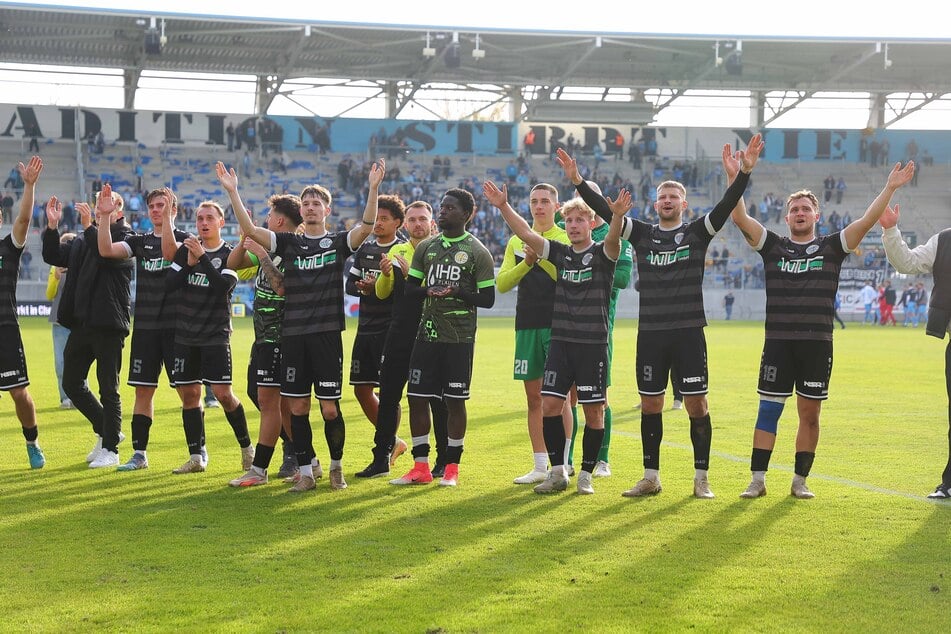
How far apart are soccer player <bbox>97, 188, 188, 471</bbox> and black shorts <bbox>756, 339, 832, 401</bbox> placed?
4.56 meters

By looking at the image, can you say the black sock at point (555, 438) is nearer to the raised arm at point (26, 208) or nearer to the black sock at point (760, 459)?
the black sock at point (760, 459)

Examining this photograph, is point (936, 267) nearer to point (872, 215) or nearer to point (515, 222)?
point (872, 215)

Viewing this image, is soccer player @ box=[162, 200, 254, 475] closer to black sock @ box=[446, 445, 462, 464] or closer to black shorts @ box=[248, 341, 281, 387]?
black shorts @ box=[248, 341, 281, 387]

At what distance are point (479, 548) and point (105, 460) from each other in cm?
420

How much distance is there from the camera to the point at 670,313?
7.56 m

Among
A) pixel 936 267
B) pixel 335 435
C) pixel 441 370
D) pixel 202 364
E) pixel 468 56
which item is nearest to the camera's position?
pixel 936 267

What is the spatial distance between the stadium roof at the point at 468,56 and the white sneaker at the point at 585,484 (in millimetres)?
36508

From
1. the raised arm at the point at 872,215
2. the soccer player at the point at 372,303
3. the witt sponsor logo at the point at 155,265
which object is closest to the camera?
the raised arm at the point at 872,215

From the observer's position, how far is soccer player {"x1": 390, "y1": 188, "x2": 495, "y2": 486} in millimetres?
7941

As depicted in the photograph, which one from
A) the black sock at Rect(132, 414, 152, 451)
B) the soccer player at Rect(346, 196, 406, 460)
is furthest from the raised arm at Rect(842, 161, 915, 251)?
the black sock at Rect(132, 414, 152, 451)

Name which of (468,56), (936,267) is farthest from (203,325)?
(468,56)

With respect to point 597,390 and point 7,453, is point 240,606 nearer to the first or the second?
point 597,390

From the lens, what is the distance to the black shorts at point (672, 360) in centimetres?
747

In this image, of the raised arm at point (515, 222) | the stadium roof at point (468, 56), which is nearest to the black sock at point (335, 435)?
the raised arm at point (515, 222)
